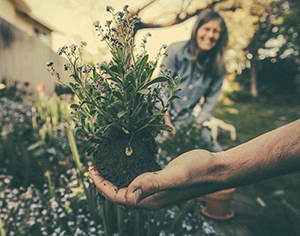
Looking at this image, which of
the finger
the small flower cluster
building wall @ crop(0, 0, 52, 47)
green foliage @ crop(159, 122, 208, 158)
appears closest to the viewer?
the finger

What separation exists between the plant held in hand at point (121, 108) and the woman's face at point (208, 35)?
76.4 inches

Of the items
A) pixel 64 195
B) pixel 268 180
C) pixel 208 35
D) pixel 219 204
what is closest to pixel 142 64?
pixel 64 195

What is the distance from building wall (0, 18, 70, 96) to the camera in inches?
249

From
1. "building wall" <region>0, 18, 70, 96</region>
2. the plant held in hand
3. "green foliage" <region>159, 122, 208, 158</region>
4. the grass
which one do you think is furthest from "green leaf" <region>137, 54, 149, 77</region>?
"building wall" <region>0, 18, 70, 96</region>

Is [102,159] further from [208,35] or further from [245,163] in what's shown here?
[208,35]

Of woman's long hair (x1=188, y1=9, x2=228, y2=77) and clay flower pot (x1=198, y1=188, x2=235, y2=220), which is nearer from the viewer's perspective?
clay flower pot (x1=198, y1=188, x2=235, y2=220)

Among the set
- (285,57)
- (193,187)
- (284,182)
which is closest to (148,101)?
(193,187)

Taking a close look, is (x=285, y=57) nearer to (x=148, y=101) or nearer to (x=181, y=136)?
(x=181, y=136)

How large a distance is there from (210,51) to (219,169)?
7.19 ft

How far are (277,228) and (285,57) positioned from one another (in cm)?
1160

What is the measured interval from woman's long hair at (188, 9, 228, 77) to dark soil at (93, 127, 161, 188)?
199 centimetres

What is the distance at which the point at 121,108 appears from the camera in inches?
41.7

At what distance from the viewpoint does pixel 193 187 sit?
1.19m

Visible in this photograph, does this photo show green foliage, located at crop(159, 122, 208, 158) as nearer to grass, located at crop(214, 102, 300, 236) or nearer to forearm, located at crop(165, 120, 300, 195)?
grass, located at crop(214, 102, 300, 236)
